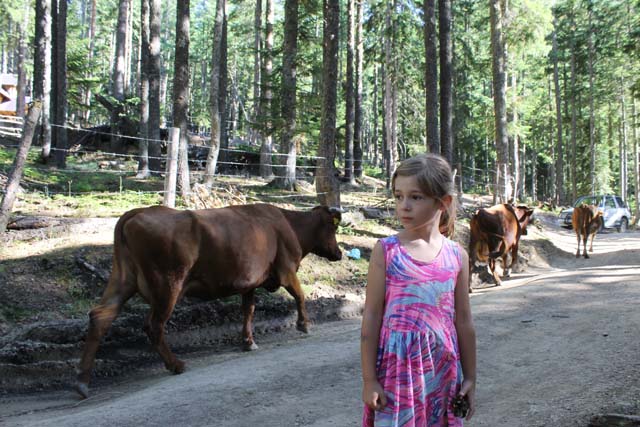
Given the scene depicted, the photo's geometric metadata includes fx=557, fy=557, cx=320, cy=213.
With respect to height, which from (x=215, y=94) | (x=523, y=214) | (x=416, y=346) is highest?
(x=215, y=94)

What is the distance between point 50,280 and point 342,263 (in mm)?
5751

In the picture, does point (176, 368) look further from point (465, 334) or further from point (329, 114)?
point (329, 114)

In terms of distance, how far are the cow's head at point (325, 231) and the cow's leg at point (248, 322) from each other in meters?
1.64

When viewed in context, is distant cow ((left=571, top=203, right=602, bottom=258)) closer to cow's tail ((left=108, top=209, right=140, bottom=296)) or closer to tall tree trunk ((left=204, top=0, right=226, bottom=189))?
tall tree trunk ((left=204, top=0, right=226, bottom=189))

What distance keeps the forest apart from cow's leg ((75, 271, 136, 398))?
6189mm

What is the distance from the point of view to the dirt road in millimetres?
4543

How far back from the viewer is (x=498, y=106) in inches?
878

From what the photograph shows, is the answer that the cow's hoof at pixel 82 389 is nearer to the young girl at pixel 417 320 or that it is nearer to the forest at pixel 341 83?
the young girl at pixel 417 320

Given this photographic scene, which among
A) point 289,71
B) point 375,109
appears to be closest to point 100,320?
point 289,71

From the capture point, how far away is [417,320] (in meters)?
2.64

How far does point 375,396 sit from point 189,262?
446 cm

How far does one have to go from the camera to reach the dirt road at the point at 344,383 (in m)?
4.54

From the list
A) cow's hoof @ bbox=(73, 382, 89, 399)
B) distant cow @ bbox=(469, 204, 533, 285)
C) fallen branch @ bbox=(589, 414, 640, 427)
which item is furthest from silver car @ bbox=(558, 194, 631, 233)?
cow's hoof @ bbox=(73, 382, 89, 399)

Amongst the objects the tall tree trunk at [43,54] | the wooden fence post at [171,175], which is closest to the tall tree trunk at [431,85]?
the wooden fence post at [171,175]
